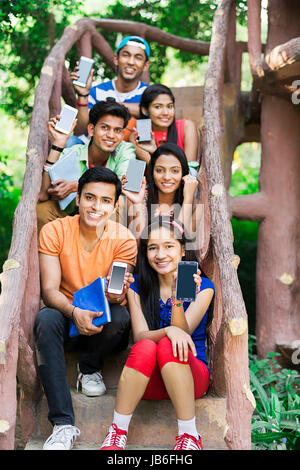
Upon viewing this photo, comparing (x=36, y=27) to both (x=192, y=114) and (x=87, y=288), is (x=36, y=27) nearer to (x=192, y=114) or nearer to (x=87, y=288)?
(x=192, y=114)

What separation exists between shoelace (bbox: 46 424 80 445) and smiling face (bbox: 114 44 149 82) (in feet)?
10.6

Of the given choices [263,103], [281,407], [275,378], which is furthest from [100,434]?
[263,103]

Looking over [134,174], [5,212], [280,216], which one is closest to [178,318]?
[134,174]

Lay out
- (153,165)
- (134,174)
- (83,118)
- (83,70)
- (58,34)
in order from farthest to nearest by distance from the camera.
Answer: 1. (58,34)
2. (83,118)
3. (83,70)
4. (153,165)
5. (134,174)

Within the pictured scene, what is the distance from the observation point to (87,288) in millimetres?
2979

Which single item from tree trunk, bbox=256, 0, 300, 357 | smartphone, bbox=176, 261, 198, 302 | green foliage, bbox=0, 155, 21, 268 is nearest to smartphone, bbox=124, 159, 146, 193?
smartphone, bbox=176, 261, 198, 302

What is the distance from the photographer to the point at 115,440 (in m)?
2.74

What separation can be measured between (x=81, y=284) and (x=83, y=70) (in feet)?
6.33

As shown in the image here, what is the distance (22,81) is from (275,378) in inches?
201

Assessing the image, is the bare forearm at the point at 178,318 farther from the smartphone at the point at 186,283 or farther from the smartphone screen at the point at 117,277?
the smartphone screen at the point at 117,277

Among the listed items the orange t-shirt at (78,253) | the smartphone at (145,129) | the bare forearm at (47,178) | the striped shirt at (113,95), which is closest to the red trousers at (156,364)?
the orange t-shirt at (78,253)

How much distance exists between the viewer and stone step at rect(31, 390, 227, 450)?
9.79 ft

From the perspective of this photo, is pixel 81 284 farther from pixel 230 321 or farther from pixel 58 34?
pixel 58 34

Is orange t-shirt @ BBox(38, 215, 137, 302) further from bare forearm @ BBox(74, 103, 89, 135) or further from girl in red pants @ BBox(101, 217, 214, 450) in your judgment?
bare forearm @ BBox(74, 103, 89, 135)
